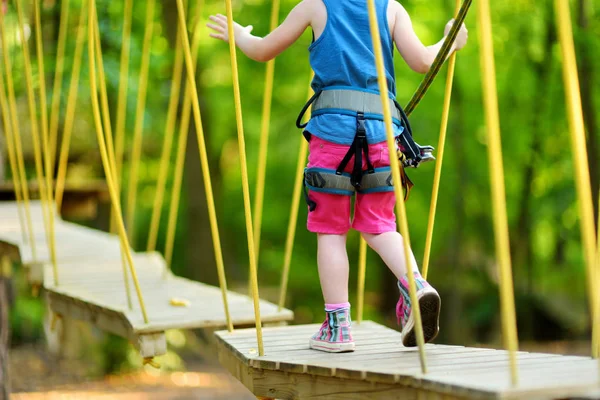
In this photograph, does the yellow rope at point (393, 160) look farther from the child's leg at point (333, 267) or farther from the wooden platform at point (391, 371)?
the child's leg at point (333, 267)

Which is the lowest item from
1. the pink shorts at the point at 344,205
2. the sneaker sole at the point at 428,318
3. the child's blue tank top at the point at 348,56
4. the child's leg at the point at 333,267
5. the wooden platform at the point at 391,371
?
the wooden platform at the point at 391,371

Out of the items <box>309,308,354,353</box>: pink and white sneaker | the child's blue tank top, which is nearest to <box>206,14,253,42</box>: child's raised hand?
the child's blue tank top

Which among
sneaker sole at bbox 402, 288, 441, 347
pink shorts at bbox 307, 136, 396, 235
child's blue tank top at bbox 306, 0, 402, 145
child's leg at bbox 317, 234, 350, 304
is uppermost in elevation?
child's blue tank top at bbox 306, 0, 402, 145

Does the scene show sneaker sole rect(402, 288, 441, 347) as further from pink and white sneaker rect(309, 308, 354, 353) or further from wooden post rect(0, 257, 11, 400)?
wooden post rect(0, 257, 11, 400)

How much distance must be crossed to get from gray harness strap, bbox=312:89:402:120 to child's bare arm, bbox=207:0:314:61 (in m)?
0.24

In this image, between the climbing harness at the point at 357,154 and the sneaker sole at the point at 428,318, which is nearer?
the sneaker sole at the point at 428,318

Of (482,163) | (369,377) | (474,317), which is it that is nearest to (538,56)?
(482,163)

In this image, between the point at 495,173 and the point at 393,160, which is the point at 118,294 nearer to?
the point at 393,160

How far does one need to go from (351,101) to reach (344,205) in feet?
1.06

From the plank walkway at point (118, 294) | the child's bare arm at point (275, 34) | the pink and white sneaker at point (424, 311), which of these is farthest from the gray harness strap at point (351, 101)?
the plank walkway at point (118, 294)

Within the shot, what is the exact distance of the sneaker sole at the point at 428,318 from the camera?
7.52 ft

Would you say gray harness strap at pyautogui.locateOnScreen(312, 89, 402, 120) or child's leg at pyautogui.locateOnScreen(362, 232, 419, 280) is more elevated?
gray harness strap at pyautogui.locateOnScreen(312, 89, 402, 120)

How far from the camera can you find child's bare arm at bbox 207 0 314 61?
102 inches

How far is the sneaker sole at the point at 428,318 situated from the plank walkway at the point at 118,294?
1.14m
